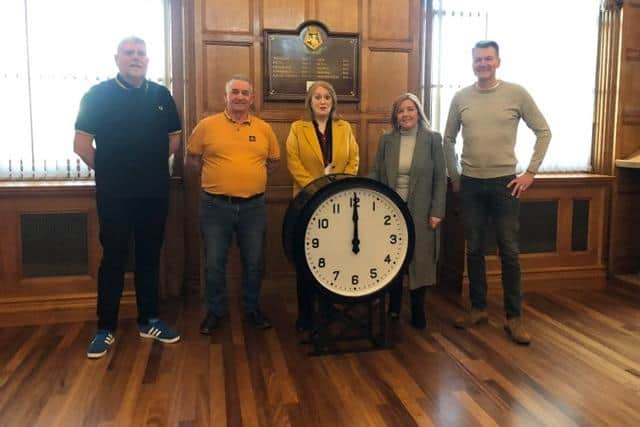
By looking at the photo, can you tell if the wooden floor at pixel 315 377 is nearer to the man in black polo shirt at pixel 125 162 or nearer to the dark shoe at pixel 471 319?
the dark shoe at pixel 471 319

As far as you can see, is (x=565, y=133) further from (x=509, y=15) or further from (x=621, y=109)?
(x=509, y=15)

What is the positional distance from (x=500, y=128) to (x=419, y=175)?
48cm

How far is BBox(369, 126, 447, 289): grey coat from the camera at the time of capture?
10.3 feet

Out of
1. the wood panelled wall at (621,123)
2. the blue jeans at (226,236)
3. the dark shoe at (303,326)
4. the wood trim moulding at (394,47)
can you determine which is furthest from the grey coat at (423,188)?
the wood panelled wall at (621,123)

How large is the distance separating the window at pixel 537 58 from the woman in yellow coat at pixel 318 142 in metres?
1.28

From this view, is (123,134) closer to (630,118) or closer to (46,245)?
(46,245)

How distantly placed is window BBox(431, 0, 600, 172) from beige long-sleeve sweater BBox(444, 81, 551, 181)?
1.07 metres

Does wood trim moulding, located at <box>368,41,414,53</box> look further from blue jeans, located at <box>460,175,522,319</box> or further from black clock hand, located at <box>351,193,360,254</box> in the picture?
black clock hand, located at <box>351,193,360,254</box>

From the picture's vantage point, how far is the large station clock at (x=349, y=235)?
2.78m

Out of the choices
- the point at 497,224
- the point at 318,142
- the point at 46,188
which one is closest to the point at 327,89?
the point at 318,142

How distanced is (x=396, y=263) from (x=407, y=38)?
1.76 m

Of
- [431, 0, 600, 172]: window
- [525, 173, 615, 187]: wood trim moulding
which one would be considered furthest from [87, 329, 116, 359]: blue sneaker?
[525, 173, 615, 187]: wood trim moulding

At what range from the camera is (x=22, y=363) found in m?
2.78

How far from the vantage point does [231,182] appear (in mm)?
3062
